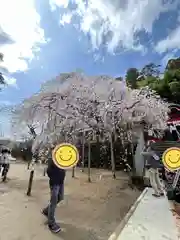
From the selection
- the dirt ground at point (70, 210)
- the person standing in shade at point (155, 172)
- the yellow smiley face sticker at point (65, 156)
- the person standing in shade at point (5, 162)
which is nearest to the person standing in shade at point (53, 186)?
the dirt ground at point (70, 210)

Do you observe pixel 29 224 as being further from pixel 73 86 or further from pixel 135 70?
pixel 135 70

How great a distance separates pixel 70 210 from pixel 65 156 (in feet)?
7.28

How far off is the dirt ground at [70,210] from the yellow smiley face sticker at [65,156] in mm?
1187

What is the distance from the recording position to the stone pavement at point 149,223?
4.23m

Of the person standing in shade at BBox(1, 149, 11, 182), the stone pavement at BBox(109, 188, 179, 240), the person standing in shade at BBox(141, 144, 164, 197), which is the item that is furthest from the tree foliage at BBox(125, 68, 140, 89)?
the stone pavement at BBox(109, 188, 179, 240)

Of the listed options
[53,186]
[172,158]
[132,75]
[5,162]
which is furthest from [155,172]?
[132,75]

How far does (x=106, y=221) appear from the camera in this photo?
17.4 ft

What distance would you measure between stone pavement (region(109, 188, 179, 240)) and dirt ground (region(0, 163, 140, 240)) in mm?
309

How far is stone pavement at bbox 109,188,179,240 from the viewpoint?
4.23 metres

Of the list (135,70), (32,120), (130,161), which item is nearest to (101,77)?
(32,120)

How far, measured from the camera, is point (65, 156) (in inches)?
166

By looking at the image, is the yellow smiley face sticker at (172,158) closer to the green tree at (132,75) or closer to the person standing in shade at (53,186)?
the person standing in shade at (53,186)

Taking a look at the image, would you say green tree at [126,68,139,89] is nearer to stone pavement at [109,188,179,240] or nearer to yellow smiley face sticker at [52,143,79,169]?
stone pavement at [109,188,179,240]

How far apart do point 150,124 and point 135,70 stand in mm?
12778
